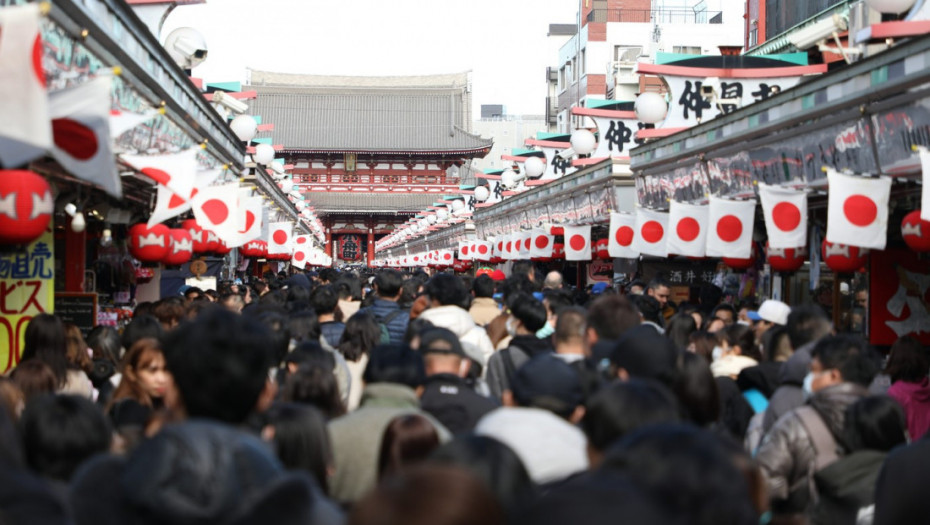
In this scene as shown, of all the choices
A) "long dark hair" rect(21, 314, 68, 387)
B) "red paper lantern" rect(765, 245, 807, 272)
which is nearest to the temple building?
"red paper lantern" rect(765, 245, 807, 272)

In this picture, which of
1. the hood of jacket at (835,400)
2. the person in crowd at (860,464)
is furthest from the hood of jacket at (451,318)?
→ the person in crowd at (860,464)

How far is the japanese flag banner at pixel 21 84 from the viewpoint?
479 centimetres

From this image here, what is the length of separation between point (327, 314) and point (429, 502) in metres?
7.22

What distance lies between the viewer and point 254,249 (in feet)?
60.4

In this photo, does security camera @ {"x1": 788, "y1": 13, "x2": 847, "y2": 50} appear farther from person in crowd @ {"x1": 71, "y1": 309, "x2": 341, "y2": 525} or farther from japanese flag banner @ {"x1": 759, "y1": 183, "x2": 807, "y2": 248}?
person in crowd @ {"x1": 71, "y1": 309, "x2": 341, "y2": 525}

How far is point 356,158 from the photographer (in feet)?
206

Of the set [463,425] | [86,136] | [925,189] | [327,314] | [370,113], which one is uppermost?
[370,113]

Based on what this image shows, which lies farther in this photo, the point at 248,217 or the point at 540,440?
the point at 248,217

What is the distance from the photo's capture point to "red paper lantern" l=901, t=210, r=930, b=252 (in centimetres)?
796

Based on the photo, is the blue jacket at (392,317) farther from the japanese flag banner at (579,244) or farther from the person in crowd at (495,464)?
the japanese flag banner at (579,244)

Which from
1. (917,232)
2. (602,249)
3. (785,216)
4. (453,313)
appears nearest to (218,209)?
(453,313)

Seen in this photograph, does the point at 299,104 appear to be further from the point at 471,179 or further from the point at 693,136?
the point at 693,136

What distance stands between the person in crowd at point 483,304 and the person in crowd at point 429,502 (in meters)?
7.68

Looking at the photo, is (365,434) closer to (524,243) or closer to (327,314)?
(327,314)
